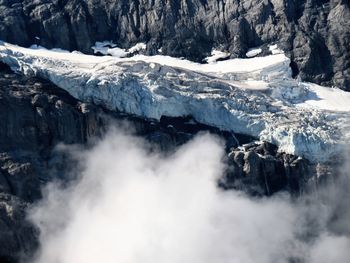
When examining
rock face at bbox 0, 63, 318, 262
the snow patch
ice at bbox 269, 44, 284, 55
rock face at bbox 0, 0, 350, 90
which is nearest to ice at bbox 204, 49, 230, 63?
the snow patch

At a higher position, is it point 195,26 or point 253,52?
point 195,26

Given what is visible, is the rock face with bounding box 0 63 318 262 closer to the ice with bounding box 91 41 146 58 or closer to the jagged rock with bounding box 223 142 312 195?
the jagged rock with bounding box 223 142 312 195

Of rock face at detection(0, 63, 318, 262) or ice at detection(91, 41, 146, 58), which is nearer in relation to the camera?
rock face at detection(0, 63, 318, 262)

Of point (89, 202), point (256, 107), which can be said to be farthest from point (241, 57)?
Answer: point (89, 202)

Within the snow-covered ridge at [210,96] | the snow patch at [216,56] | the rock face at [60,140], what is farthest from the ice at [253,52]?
the rock face at [60,140]

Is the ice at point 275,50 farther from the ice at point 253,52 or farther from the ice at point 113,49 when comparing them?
the ice at point 113,49

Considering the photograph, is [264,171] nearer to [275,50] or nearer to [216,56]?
[275,50]

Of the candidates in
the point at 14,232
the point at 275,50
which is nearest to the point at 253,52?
the point at 275,50
